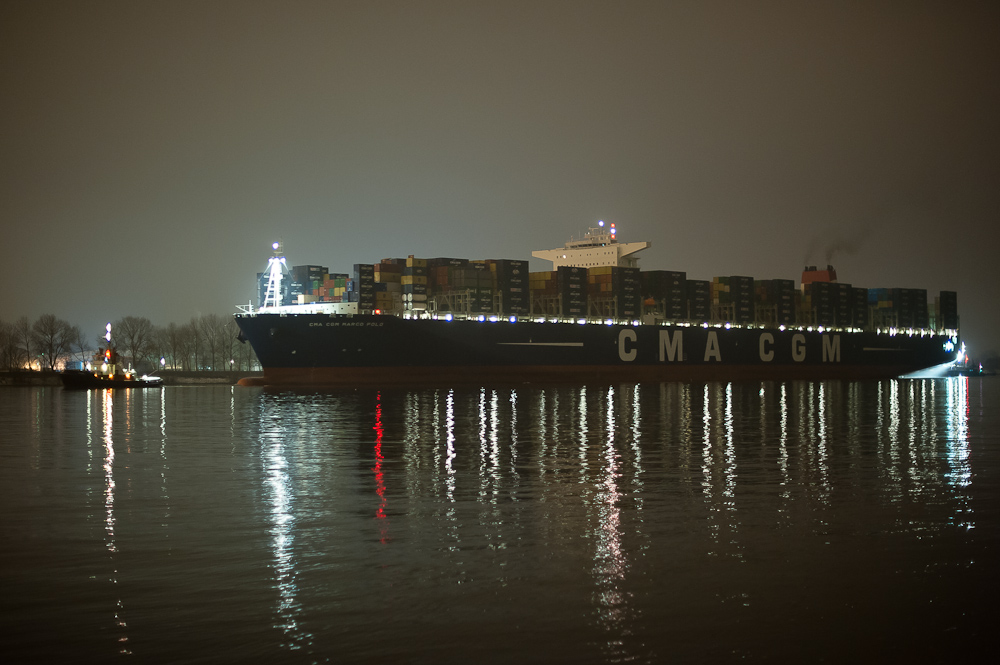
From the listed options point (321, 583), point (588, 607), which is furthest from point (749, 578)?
point (321, 583)

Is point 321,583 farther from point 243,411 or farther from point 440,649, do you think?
point 243,411

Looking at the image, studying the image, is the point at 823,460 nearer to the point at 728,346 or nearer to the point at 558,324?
the point at 558,324

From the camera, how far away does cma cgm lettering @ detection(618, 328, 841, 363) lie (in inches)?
2188

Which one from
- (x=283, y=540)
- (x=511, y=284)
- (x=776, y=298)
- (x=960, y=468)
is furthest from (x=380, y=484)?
(x=776, y=298)

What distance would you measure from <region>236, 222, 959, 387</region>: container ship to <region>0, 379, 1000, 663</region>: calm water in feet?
99.6

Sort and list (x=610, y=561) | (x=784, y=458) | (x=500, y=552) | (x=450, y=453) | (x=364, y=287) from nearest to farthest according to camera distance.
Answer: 1. (x=610, y=561)
2. (x=500, y=552)
3. (x=784, y=458)
4. (x=450, y=453)
5. (x=364, y=287)

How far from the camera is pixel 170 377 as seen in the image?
298 ft

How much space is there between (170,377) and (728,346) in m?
58.2

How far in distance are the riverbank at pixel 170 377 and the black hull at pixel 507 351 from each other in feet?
97.3

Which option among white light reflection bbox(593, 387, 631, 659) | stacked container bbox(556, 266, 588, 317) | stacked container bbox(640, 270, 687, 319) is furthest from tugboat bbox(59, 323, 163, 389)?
white light reflection bbox(593, 387, 631, 659)

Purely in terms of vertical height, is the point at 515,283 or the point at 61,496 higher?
the point at 515,283

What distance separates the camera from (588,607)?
A: 20.7 feet

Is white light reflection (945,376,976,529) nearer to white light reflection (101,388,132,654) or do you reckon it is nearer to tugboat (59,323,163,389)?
white light reflection (101,388,132,654)

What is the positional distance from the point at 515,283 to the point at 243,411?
1002 inches
